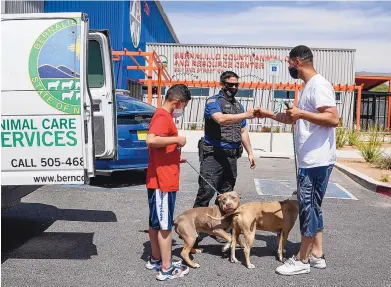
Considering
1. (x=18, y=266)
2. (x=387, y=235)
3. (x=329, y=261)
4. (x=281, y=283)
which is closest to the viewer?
(x=281, y=283)

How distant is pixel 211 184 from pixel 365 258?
5.63 feet

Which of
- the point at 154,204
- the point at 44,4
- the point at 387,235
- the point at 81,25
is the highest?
the point at 44,4

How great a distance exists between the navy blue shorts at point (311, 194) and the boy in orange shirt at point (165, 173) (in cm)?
113

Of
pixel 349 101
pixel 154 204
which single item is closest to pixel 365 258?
pixel 154 204

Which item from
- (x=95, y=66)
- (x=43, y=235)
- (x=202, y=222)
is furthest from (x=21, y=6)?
(x=202, y=222)

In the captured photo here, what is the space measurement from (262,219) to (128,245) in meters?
1.48

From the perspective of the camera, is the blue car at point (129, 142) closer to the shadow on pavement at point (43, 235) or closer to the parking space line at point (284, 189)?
the shadow on pavement at point (43, 235)

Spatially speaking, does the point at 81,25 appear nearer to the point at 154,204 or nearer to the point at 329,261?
Answer: the point at 154,204

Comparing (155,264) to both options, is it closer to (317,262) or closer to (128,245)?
(128,245)

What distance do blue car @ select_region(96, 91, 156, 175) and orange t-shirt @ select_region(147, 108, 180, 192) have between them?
3972 millimetres

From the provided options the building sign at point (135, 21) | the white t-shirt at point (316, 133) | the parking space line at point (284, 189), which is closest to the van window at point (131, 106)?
the parking space line at point (284, 189)

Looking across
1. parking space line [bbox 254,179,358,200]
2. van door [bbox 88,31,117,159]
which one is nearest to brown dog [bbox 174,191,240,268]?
van door [bbox 88,31,117,159]

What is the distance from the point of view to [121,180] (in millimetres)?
9672

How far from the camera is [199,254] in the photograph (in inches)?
205
